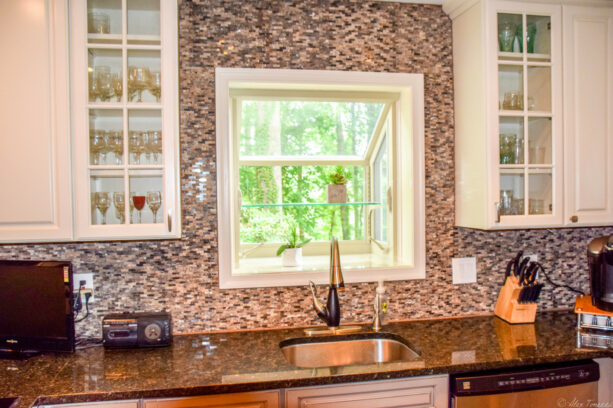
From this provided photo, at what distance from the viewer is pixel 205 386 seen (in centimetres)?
150

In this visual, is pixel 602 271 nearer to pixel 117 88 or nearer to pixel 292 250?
pixel 292 250

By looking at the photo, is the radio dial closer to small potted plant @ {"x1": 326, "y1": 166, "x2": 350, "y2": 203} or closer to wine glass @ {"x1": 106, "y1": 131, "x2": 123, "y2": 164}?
wine glass @ {"x1": 106, "y1": 131, "x2": 123, "y2": 164}

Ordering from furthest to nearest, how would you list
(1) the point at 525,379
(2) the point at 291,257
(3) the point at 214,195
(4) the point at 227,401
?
(2) the point at 291,257 → (3) the point at 214,195 → (1) the point at 525,379 → (4) the point at 227,401

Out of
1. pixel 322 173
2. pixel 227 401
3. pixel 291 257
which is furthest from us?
pixel 322 173

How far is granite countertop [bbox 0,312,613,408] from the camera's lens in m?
1.50

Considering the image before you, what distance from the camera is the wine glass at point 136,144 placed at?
1815 mm

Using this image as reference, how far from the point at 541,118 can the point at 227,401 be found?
187 centimetres

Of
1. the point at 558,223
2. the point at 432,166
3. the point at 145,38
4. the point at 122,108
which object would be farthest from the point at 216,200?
the point at 558,223

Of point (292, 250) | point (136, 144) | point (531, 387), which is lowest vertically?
point (531, 387)

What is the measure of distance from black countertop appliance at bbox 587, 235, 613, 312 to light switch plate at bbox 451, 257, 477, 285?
0.54 metres

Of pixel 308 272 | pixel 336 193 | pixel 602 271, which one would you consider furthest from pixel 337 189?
pixel 602 271

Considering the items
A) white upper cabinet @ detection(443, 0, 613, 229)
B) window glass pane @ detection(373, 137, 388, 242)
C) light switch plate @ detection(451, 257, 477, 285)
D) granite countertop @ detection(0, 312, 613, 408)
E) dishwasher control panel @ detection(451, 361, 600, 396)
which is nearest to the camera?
granite countertop @ detection(0, 312, 613, 408)

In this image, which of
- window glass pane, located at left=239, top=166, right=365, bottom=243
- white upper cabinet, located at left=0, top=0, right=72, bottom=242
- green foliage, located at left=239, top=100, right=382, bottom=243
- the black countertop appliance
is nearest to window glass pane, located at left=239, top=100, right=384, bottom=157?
green foliage, located at left=239, top=100, right=382, bottom=243

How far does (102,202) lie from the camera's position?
1799 mm
